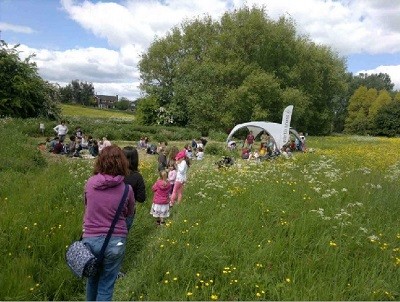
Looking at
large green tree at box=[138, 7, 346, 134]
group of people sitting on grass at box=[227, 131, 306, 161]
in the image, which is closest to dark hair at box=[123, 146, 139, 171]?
group of people sitting on grass at box=[227, 131, 306, 161]

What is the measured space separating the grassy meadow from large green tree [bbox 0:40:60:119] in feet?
78.6

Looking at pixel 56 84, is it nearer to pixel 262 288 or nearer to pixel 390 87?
pixel 262 288

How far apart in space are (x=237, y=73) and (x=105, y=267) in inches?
1523

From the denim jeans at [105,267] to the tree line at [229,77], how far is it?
29063 millimetres

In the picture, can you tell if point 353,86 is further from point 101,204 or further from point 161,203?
point 101,204

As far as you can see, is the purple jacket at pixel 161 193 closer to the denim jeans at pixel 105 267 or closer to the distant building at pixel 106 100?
the denim jeans at pixel 105 267

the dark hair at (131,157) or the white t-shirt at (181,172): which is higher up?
the dark hair at (131,157)

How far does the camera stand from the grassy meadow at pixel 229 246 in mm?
4547

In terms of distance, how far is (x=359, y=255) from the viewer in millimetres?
5535

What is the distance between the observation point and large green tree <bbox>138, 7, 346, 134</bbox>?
132ft

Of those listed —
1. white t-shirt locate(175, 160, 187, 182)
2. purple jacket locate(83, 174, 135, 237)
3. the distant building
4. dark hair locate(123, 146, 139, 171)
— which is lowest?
white t-shirt locate(175, 160, 187, 182)

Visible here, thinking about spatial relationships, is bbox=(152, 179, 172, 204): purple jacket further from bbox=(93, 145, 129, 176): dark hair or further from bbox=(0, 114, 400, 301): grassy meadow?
bbox=(93, 145, 129, 176): dark hair

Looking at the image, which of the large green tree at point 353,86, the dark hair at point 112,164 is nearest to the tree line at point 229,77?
the large green tree at point 353,86

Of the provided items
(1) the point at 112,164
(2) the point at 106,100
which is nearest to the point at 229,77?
(1) the point at 112,164
